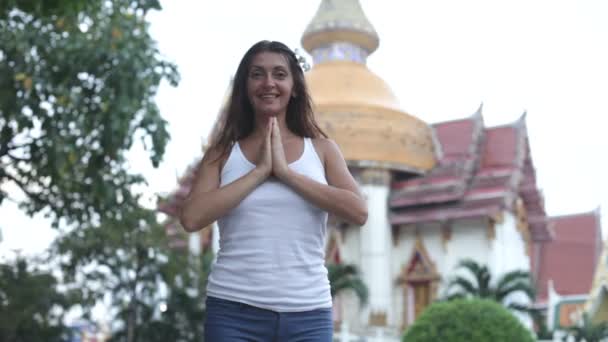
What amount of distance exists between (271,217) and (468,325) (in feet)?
45.0

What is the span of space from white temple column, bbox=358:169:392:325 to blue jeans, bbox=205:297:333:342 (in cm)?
2227

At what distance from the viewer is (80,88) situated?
30.0 feet

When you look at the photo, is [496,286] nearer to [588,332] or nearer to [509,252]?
[588,332]

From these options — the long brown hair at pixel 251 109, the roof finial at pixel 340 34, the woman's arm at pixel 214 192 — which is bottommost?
the woman's arm at pixel 214 192

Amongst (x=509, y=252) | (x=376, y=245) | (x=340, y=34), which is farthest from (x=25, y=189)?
(x=340, y=34)

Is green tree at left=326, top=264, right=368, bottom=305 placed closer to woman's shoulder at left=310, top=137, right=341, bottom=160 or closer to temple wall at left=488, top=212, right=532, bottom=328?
temple wall at left=488, top=212, right=532, bottom=328

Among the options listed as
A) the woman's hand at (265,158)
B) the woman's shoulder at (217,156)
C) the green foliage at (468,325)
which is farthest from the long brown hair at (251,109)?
the green foliage at (468,325)

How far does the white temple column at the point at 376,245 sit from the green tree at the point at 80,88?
1580 centimetres

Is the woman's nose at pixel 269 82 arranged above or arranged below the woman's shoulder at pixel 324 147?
above

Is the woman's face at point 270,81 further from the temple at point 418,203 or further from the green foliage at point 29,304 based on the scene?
the temple at point 418,203

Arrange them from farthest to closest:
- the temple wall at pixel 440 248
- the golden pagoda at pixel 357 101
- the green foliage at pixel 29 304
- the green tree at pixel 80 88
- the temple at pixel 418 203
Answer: the golden pagoda at pixel 357 101
the temple wall at pixel 440 248
the temple at pixel 418 203
the green foliage at pixel 29 304
the green tree at pixel 80 88

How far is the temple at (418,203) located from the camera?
A: 957 inches

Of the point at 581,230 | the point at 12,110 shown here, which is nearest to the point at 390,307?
the point at 581,230

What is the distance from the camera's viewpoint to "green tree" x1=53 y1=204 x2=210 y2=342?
2048 cm
